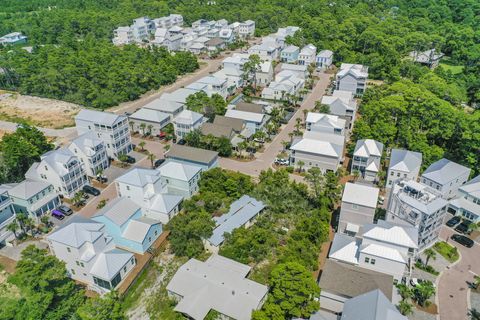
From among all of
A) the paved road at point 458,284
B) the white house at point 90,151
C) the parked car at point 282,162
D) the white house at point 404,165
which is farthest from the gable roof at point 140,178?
the paved road at point 458,284

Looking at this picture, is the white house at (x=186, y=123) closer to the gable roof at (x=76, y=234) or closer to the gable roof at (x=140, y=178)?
the gable roof at (x=140, y=178)

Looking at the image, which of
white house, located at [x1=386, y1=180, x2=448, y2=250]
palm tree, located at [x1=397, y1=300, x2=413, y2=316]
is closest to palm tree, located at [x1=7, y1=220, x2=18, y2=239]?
palm tree, located at [x1=397, y1=300, x2=413, y2=316]

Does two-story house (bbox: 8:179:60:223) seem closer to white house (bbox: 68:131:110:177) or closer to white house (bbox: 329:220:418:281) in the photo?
white house (bbox: 68:131:110:177)

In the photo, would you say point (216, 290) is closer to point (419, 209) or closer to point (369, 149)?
point (419, 209)

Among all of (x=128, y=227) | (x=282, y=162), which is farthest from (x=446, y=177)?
(x=128, y=227)

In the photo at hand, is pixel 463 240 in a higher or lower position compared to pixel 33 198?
lower

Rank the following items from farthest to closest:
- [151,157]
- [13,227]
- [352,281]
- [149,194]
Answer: [151,157] < [149,194] < [13,227] < [352,281]
